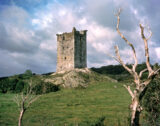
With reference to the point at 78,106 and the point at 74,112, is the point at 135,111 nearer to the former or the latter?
the point at 74,112

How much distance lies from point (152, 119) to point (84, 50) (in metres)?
53.4

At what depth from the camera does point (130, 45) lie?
12.3 m

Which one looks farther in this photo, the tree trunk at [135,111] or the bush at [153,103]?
the bush at [153,103]

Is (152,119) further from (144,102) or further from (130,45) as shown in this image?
(130,45)

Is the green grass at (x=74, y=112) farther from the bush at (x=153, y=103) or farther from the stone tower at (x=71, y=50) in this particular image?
the stone tower at (x=71, y=50)

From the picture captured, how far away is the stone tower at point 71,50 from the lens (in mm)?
66062

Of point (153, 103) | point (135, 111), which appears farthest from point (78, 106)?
point (135, 111)

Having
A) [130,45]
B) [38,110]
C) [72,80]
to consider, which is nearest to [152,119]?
[130,45]

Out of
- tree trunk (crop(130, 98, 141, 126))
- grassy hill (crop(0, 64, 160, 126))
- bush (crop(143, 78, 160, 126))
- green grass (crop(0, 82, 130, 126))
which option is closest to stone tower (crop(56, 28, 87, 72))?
grassy hill (crop(0, 64, 160, 126))

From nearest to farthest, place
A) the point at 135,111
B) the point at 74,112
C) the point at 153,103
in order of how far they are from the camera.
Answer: the point at 135,111
the point at 153,103
the point at 74,112

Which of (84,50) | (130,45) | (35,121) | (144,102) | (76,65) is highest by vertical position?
(84,50)

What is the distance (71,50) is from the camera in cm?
6669

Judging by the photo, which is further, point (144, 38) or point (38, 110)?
point (38, 110)

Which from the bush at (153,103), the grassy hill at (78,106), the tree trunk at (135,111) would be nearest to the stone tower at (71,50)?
the grassy hill at (78,106)
